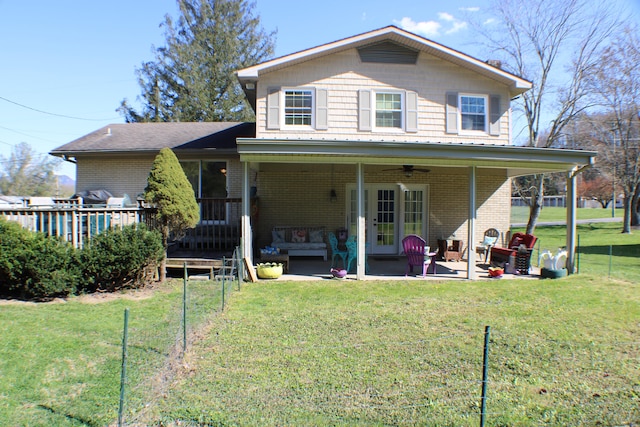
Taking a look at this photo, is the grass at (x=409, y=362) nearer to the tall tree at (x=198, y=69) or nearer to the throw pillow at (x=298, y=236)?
the throw pillow at (x=298, y=236)

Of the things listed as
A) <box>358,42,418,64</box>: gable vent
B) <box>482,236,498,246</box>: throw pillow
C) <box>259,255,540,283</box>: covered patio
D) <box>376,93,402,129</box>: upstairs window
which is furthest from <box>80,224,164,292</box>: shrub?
<box>482,236,498,246</box>: throw pillow

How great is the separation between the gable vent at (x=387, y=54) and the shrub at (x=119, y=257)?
8.08 meters

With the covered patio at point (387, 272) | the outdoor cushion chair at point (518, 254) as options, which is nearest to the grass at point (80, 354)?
the covered patio at point (387, 272)

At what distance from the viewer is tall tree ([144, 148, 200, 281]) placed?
832cm

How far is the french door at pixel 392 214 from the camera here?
13.5 metres

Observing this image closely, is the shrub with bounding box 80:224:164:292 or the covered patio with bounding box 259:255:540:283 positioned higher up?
the shrub with bounding box 80:224:164:292

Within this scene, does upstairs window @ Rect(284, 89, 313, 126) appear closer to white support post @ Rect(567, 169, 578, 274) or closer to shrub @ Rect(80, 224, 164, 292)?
shrub @ Rect(80, 224, 164, 292)

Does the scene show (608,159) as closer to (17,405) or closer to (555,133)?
(555,133)

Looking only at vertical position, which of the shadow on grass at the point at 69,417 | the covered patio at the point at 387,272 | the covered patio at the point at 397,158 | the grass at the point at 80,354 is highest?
the covered patio at the point at 397,158

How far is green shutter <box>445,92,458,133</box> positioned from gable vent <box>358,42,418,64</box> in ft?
5.26

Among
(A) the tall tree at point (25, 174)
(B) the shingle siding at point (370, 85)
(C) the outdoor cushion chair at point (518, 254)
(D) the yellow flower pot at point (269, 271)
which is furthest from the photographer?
(A) the tall tree at point (25, 174)

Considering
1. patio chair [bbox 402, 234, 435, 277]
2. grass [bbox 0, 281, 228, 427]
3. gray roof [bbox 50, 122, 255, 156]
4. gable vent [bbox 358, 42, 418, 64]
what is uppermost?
gable vent [bbox 358, 42, 418, 64]

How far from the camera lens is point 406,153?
358 inches

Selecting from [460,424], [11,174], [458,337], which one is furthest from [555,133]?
[11,174]
